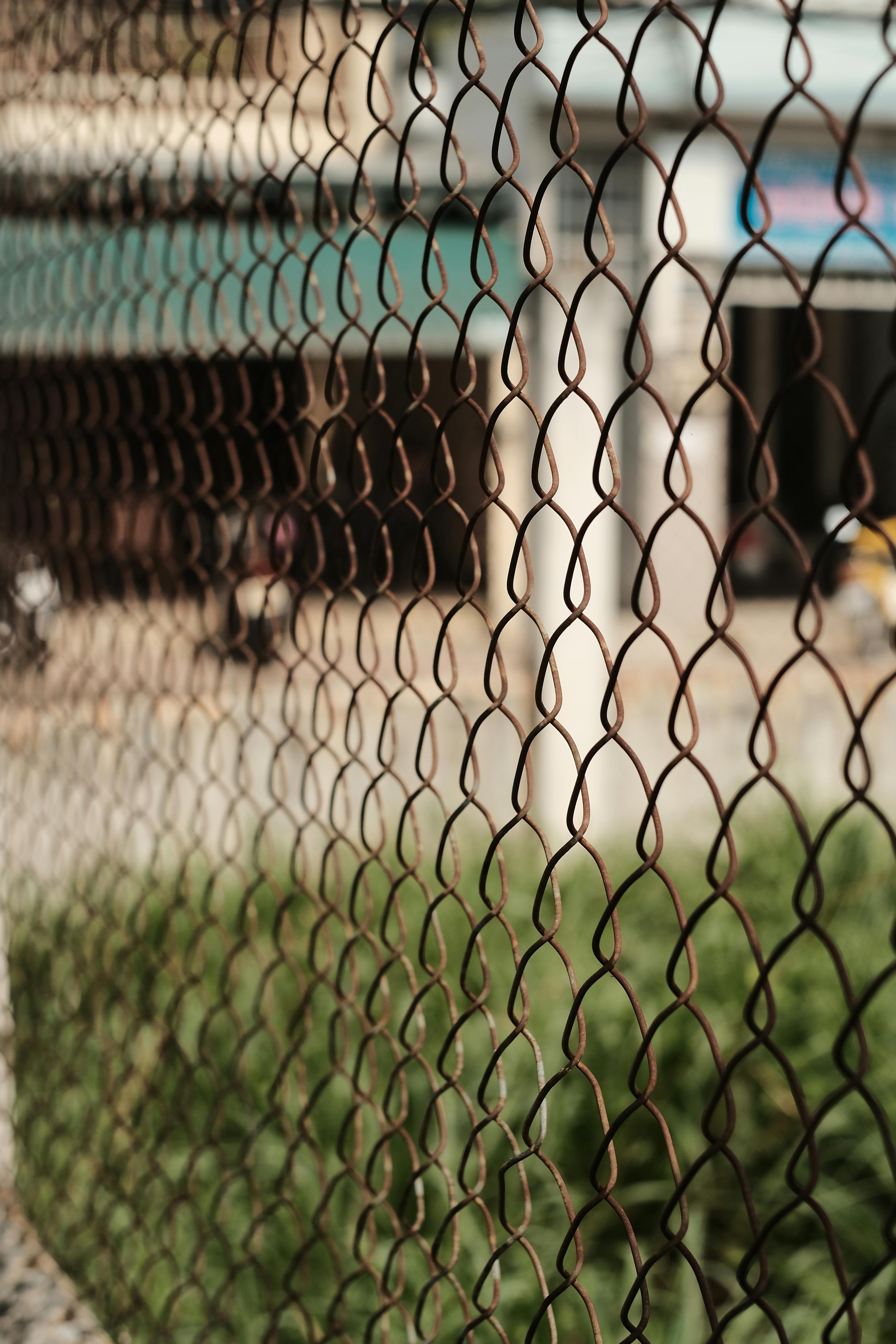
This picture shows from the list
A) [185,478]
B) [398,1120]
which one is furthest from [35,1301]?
[185,478]

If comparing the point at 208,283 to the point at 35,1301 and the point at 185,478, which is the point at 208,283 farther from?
the point at 35,1301

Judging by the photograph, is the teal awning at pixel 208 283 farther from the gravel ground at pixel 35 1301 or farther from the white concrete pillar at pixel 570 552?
the gravel ground at pixel 35 1301

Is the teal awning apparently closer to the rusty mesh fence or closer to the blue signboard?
the rusty mesh fence

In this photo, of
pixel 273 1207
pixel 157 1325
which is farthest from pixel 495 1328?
pixel 157 1325

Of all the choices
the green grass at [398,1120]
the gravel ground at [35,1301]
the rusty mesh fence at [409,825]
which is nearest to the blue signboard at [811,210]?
the rusty mesh fence at [409,825]

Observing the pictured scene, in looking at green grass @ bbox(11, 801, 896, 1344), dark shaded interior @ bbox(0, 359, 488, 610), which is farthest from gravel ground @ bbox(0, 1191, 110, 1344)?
dark shaded interior @ bbox(0, 359, 488, 610)

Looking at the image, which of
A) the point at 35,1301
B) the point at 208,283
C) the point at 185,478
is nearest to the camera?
the point at 208,283

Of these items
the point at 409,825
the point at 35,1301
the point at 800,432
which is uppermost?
the point at 800,432

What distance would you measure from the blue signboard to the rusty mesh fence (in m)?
4.78

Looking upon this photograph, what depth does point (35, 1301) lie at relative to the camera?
205 cm

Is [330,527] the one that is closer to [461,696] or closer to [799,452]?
[461,696]

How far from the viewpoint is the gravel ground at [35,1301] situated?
1.94 metres

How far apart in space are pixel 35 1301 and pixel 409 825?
2.58 m

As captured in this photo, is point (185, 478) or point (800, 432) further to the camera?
point (800, 432)
